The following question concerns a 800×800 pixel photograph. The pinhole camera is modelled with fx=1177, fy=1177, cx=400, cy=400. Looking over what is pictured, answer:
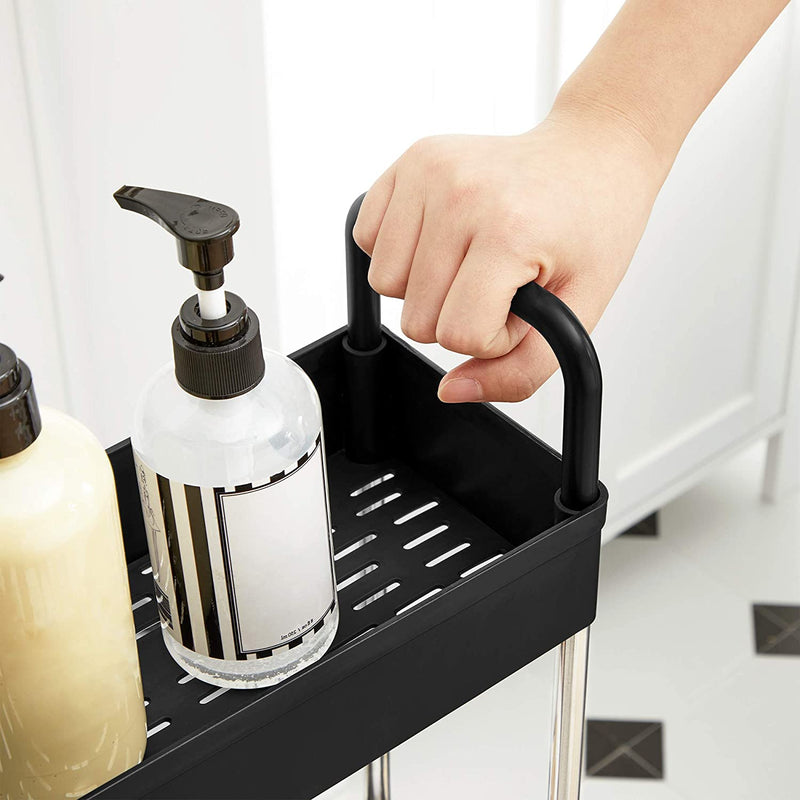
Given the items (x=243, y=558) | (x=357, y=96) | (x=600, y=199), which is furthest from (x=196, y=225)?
(x=357, y=96)

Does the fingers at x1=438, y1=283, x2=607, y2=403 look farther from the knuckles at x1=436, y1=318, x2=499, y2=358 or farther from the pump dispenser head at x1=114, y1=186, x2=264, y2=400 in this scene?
the pump dispenser head at x1=114, y1=186, x2=264, y2=400

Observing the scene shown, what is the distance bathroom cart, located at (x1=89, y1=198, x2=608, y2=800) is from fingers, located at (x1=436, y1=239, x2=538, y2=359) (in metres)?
0.01

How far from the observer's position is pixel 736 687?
157 cm

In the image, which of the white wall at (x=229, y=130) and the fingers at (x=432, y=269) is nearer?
the fingers at (x=432, y=269)

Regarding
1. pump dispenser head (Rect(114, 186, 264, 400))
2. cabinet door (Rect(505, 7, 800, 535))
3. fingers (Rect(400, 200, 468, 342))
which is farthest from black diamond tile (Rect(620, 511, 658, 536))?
pump dispenser head (Rect(114, 186, 264, 400))

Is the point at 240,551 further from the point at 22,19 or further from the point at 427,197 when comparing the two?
the point at 22,19

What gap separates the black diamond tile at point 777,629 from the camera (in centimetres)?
162

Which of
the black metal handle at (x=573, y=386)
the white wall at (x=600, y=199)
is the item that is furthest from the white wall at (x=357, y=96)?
the black metal handle at (x=573, y=386)

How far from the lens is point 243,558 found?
50 cm

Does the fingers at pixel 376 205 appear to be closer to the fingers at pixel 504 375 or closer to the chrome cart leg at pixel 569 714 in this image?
the fingers at pixel 504 375

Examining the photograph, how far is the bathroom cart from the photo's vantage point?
1.59 ft

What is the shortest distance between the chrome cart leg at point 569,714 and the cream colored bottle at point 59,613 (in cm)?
22

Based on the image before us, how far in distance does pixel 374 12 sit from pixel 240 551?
667 millimetres

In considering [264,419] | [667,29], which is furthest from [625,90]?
[264,419]
